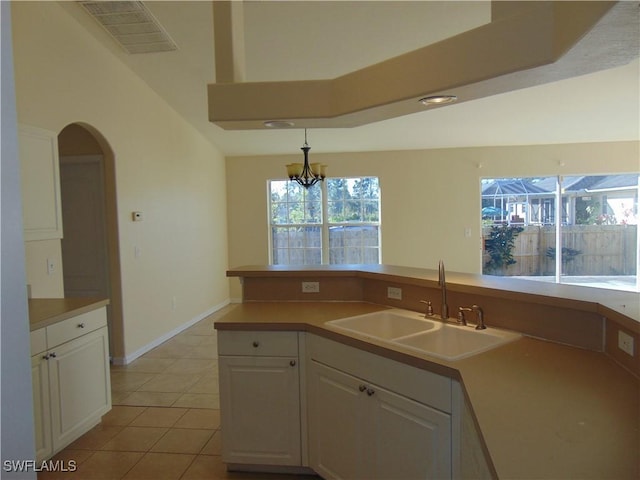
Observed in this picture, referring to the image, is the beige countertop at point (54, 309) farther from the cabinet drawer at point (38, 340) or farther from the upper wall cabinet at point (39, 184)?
the upper wall cabinet at point (39, 184)

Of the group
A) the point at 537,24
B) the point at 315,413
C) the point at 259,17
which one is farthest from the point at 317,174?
the point at 537,24

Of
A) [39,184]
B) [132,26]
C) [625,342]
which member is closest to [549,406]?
[625,342]

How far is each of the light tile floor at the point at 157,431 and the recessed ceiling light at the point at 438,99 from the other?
2.02 m

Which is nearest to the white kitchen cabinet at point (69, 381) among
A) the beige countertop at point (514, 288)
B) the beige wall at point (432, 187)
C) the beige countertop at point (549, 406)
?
the beige countertop at point (514, 288)

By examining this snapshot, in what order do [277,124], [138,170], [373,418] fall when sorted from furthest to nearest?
1. [138,170]
2. [277,124]
3. [373,418]

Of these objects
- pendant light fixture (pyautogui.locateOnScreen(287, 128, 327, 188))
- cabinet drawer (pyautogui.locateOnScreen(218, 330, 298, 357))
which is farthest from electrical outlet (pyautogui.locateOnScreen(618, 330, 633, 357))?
pendant light fixture (pyautogui.locateOnScreen(287, 128, 327, 188))

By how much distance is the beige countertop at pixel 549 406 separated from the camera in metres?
0.88

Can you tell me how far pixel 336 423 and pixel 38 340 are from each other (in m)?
1.68

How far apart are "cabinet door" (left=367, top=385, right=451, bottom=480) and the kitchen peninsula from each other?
0.07 meters

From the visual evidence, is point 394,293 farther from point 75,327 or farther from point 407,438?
point 75,327

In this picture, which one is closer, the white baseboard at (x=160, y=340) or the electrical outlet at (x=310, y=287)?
the electrical outlet at (x=310, y=287)

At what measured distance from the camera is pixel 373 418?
5.76 feet

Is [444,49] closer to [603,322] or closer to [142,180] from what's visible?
[603,322]

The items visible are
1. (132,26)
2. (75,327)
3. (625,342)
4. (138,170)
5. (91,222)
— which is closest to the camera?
(625,342)
